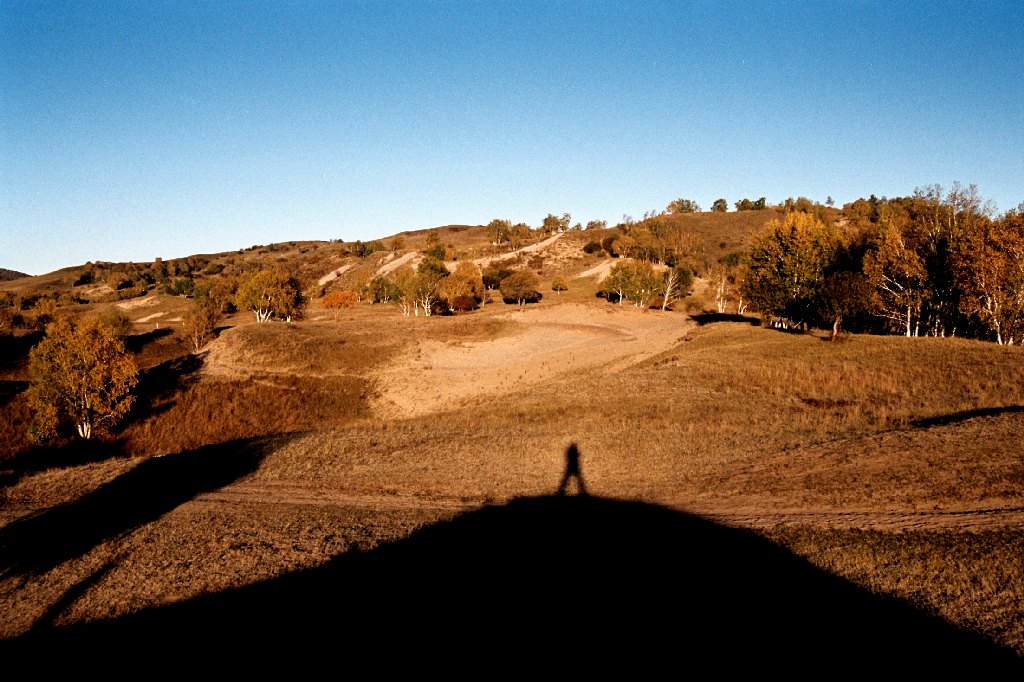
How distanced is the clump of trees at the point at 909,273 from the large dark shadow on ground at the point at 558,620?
40.6 meters

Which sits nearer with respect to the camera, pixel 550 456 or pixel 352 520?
pixel 352 520

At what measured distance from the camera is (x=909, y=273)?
4506 cm

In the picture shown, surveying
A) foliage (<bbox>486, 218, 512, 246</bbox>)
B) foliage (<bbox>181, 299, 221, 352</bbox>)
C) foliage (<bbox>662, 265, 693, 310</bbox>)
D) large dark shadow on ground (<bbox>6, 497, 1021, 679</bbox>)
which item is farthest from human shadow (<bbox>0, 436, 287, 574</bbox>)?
foliage (<bbox>486, 218, 512, 246</bbox>)

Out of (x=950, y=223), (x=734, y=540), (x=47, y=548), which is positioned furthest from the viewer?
(x=950, y=223)

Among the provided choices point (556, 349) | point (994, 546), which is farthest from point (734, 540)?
point (556, 349)

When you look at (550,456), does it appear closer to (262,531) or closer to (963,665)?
(262,531)

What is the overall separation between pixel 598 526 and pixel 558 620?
4815 mm

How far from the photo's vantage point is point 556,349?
55281mm

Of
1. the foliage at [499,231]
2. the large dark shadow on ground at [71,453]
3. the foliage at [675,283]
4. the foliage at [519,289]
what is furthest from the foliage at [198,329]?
the foliage at [499,231]

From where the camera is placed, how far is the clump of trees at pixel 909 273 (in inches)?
1515

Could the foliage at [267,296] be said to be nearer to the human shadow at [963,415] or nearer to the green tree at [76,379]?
the green tree at [76,379]

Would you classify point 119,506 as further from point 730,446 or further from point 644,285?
point 644,285

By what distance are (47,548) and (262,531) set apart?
20.7ft

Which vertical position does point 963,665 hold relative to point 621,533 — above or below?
above
